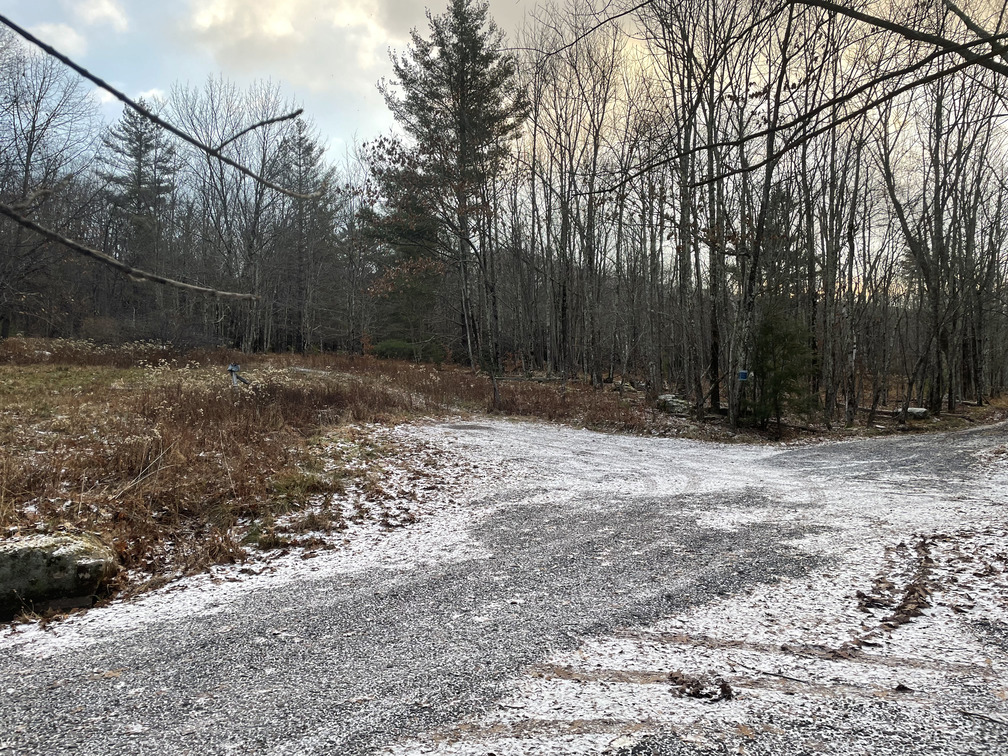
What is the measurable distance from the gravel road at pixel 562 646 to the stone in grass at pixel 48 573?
33cm

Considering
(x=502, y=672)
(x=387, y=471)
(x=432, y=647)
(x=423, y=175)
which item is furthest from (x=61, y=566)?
(x=423, y=175)

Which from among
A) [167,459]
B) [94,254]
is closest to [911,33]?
[94,254]

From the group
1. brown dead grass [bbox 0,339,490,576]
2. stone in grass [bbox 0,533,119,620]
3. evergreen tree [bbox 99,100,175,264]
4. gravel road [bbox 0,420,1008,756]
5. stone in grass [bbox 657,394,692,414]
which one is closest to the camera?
→ gravel road [bbox 0,420,1008,756]

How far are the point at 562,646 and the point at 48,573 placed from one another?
322 centimetres

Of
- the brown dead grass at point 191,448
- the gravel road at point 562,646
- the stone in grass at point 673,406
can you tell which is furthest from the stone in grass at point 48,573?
the stone in grass at point 673,406

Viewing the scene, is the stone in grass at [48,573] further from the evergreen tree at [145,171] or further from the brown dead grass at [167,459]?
the evergreen tree at [145,171]

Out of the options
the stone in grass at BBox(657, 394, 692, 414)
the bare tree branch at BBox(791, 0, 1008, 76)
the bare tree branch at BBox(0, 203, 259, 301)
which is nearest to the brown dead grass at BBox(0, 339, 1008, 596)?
the stone in grass at BBox(657, 394, 692, 414)

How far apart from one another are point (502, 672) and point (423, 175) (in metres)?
13.2

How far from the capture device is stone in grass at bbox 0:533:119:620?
3.25m

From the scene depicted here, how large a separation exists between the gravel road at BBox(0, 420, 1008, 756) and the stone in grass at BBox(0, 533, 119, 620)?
0.33 meters

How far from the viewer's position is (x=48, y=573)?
3.34 meters

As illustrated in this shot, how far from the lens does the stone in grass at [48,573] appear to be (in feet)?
10.6

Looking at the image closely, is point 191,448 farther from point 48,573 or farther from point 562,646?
point 562,646

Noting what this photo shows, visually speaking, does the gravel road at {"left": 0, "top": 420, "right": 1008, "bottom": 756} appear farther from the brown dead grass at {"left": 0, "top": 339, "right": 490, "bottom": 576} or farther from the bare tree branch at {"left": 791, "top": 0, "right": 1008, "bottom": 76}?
the bare tree branch at {"left": 791, "top": 0, "right": 1008, "bottom": 76}
